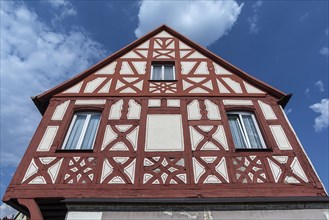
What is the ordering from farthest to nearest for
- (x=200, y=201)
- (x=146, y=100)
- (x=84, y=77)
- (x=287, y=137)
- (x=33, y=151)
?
(x=84, y=77) → (x=146, y=100) → (x=287, y=137) → (x=33, y=151) → (x=200, y=201)

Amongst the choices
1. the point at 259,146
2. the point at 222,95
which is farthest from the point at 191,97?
the point at 259,146

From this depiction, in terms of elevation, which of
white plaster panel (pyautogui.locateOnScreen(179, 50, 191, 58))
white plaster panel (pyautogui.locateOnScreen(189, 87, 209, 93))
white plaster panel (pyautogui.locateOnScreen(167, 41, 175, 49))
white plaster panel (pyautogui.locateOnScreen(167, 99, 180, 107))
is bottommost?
white plaster panel (pyautogui.locateOnScreen(167, 99, 180, 107))

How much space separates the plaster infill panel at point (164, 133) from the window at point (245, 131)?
1616 mm

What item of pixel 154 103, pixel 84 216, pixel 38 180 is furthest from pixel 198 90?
pixel 38 180

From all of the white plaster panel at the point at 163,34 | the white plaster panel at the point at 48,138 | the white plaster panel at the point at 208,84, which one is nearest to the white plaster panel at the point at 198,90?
the white plaster panel at the point at 208,84

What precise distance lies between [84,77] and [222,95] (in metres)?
4.81

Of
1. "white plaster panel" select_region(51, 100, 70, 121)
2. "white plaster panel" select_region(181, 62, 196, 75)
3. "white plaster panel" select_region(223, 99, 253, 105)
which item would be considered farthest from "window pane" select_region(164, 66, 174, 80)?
"white plaster panel" select_region(51, 100, 70, 121)

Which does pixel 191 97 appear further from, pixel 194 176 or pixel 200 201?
pixel 200 201

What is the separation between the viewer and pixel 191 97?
7488 millimetres

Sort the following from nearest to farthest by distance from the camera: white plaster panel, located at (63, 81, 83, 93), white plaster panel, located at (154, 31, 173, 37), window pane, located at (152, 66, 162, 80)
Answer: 1. white plaster panel, located at (63, 81, 83, 93)
2. window pane, located at (152, 66, 162, 80)
3. white plaster panel, located at (154, 31, 173, 37)

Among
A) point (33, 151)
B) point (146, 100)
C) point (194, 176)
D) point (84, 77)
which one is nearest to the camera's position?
point (194, 176)

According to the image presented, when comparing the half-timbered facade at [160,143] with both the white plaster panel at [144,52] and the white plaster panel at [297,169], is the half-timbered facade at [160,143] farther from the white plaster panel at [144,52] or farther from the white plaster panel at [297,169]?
the white plaster panel at [144,52]

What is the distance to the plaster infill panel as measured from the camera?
6.22 meters

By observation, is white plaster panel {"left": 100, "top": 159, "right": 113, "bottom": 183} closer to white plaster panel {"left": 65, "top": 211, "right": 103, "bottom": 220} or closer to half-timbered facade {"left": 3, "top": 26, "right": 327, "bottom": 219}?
half-timbered facade {"left": 3, "top": 26, "right": 327, "bottom": 219}
